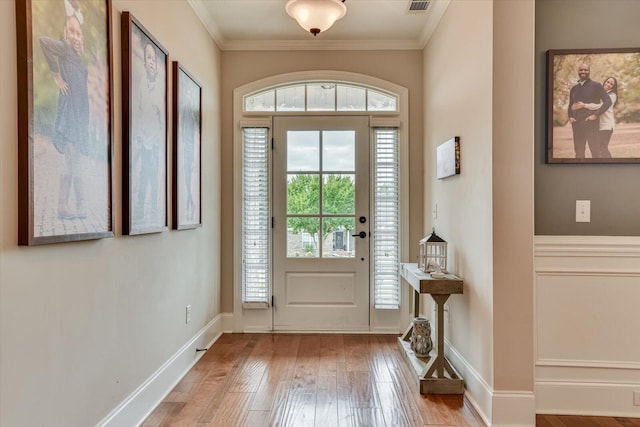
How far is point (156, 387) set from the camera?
7.51ft

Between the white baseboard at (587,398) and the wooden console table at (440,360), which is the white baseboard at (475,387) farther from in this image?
the white baseboard at (587,398)

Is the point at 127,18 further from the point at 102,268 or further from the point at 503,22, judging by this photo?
the point at 503,22

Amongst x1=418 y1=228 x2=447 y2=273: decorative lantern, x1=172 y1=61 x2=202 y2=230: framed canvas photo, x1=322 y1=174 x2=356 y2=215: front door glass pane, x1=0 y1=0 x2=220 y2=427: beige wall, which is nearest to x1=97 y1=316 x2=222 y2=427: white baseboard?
x1=0 y1=0 x2=220 y2=427: beige wall

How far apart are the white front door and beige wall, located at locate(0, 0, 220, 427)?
37.8 inches

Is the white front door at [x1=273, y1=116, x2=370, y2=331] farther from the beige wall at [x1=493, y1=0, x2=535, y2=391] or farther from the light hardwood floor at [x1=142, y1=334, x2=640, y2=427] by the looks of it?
the beige wall at [x1=493, y1=0, x2=535, y2=391]

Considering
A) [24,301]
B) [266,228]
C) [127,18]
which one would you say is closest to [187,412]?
[24,301]

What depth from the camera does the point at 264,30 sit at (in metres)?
3.44

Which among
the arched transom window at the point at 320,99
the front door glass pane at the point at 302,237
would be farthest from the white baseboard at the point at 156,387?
the arched transom window at the point at 320,99

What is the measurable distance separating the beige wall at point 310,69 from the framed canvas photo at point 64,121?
75.9 inches

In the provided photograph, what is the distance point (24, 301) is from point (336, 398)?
1.74 m

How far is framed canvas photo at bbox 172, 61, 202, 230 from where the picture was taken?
2.56 meters

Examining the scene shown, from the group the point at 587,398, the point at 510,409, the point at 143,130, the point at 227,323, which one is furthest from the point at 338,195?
the point at 587,398

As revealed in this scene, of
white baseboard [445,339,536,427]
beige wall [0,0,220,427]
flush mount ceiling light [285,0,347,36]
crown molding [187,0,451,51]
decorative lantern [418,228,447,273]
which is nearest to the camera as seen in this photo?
beige wall [0,0,220,427]

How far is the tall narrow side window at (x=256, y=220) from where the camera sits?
3.69 metres
